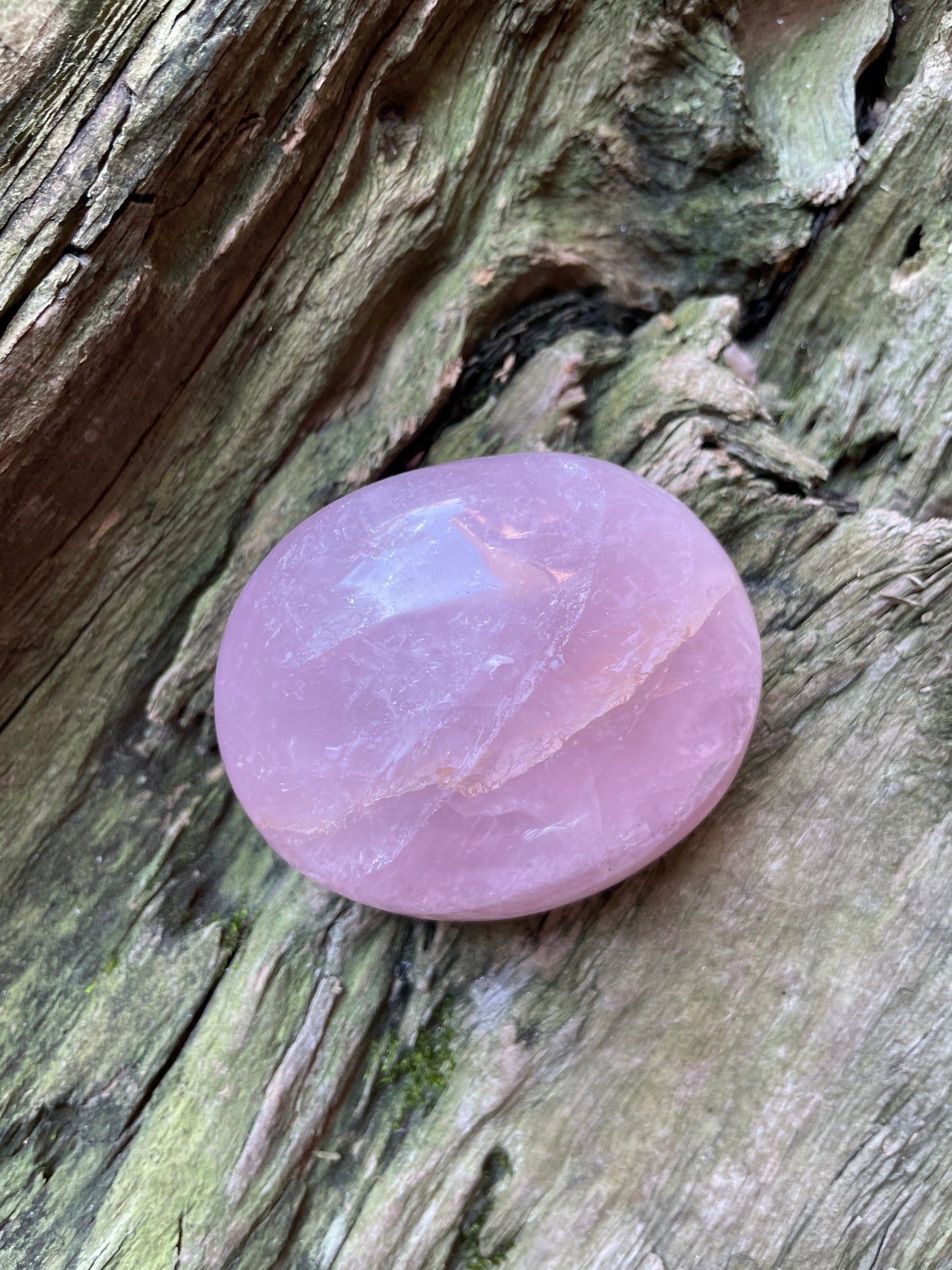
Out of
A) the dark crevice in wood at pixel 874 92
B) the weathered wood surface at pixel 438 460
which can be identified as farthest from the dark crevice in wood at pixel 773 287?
the dark crevice in wood at pixel 874 92

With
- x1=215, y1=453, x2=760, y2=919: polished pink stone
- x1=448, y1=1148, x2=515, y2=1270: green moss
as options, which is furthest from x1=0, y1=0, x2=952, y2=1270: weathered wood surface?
x1=215, y1=453, x2=760, y2=919: polished pink stone

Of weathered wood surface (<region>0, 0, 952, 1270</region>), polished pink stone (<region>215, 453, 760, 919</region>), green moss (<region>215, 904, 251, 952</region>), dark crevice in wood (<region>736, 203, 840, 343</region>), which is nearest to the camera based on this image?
polished pink stone (<region>215, 453, 760, 919</region>)

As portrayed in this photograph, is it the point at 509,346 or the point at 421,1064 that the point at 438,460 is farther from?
the point at 421,1064

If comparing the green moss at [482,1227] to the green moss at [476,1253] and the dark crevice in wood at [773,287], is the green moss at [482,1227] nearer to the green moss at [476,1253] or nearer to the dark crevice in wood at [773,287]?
the green moss at [476,1253]

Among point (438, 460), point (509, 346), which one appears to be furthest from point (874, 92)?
point (438, 460)

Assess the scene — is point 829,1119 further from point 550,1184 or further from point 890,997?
point 550,1184

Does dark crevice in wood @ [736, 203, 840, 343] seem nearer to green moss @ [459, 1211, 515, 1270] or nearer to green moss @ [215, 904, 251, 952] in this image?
green moss @ [215, 904, 251, 952]
